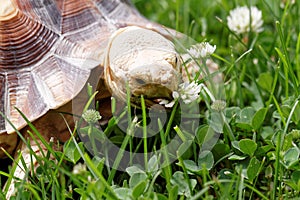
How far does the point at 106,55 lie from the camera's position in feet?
5.52

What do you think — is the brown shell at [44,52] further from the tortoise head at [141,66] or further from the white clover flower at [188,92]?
the white clover flower at [188,92]

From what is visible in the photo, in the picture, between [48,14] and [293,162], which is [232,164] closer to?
[293,162]

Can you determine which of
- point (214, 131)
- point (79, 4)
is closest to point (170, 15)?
point (79, 4)

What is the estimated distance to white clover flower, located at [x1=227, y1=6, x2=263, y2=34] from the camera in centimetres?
218

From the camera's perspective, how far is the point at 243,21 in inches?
86.6

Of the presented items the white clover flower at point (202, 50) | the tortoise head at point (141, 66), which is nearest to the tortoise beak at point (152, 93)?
the tortoise head at point (141, 66)

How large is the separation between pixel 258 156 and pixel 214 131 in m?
0.15

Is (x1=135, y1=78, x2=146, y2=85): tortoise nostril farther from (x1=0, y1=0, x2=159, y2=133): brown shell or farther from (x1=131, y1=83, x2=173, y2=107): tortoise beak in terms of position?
(x1=0, y1=0, x2=159, y2=133): brown shell

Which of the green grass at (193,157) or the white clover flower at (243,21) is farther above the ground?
the white clover flower at (243,21)

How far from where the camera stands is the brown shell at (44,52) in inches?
65.2

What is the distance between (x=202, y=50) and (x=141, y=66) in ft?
0.79

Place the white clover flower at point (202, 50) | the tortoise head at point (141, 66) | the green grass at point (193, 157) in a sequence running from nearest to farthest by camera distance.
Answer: the green grass at point (193, 157)
the tortoise head at point (141, 66)
the white clover flower at point (202, 50)

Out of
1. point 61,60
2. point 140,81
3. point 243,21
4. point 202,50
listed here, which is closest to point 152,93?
point 140,81

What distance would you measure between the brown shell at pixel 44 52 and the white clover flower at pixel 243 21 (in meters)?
0.60
